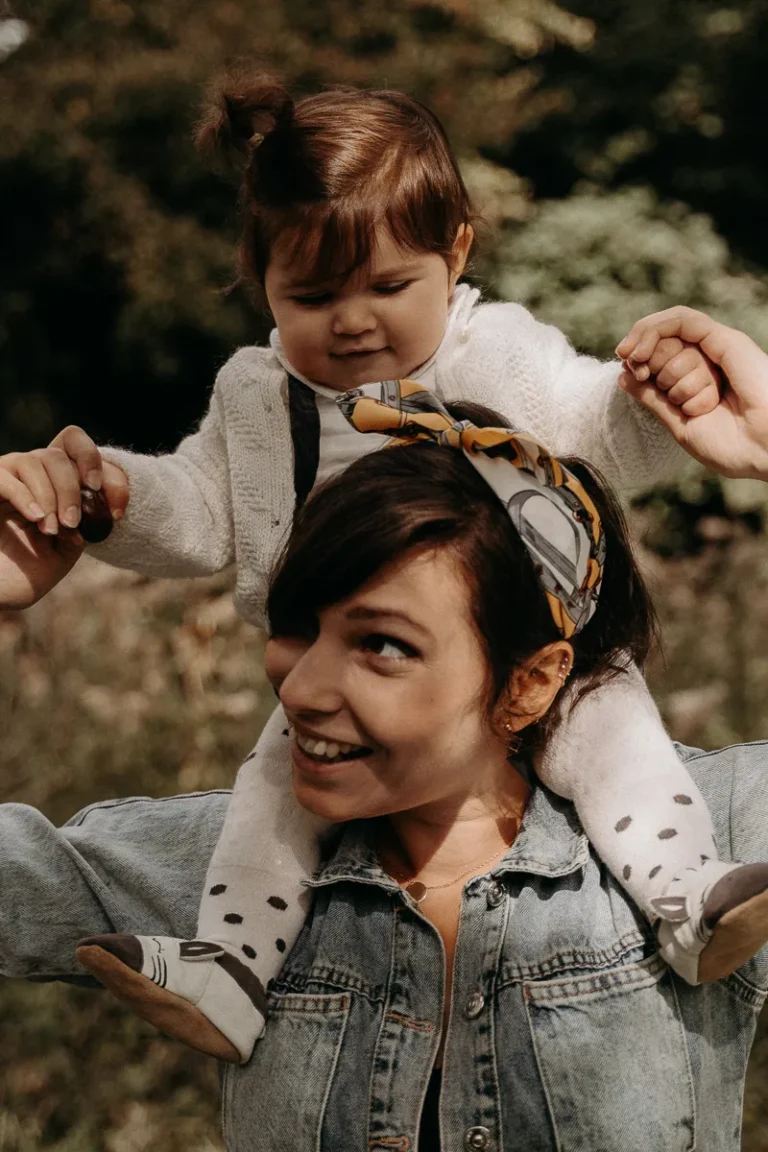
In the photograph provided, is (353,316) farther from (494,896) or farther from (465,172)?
(465,172)

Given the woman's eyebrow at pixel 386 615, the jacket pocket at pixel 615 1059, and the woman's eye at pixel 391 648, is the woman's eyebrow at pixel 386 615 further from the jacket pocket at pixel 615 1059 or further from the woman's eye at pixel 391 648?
the jacket pocket at pixel 615 1059

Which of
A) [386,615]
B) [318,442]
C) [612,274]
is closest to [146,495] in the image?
[318,442]

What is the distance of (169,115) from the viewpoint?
764 centimetres

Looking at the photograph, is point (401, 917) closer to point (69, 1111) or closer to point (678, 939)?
point (678, 939)

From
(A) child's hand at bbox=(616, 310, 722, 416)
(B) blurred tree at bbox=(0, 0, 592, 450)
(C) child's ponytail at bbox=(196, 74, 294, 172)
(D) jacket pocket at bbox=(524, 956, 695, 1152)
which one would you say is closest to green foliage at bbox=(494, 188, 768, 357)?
(B) blurred tree at bbox=(0, 0, 592, 450)

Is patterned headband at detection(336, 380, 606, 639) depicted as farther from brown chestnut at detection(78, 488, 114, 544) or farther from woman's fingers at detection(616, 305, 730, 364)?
brown chestnut at detection(78, 488, 114, 544)

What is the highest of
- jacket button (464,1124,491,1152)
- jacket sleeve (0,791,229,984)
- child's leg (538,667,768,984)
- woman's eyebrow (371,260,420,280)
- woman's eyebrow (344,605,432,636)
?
woman's eyebrow (371,260,420,280)

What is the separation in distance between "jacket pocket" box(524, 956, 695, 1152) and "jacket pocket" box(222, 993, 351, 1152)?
28 cm

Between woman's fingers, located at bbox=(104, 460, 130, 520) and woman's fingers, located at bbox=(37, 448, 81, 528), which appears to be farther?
woman's fingers, located at bbox=(104, 460, 130, 520)

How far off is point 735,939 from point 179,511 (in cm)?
103

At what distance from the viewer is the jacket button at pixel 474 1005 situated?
1.86 metres

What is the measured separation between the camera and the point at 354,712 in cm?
176

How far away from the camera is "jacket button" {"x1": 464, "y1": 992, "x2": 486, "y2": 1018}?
1864 mm

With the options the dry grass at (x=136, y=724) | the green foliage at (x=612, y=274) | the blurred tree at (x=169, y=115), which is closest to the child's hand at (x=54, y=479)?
the dry grass at (x=136, y=724)
